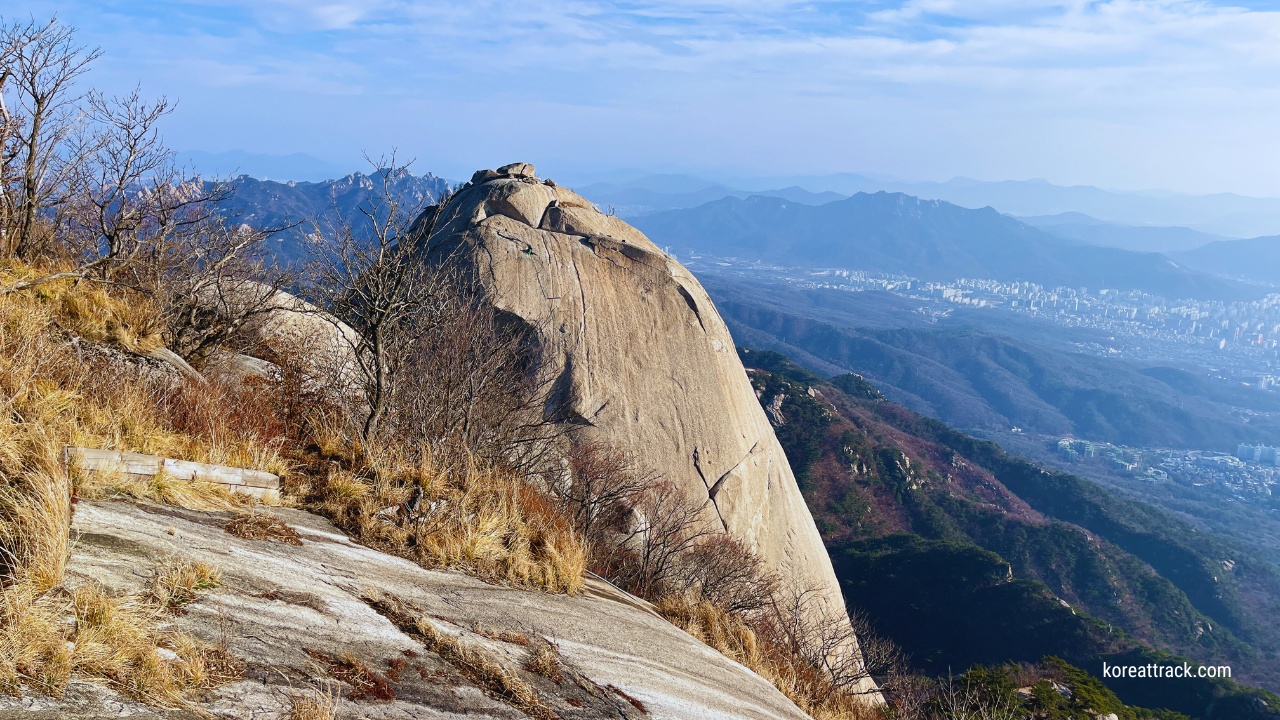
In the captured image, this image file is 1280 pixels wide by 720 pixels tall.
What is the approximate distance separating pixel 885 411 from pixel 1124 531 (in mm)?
29723

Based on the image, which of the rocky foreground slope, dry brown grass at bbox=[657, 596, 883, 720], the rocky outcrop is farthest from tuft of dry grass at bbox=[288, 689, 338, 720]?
the rocky outcrop

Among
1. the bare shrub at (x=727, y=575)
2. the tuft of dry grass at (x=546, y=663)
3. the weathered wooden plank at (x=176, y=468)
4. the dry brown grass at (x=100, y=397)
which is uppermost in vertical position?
the dry brown grass at (x=100, y=397)

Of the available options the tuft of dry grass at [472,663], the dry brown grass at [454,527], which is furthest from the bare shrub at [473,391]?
the tuft of dry grass at [472,663]

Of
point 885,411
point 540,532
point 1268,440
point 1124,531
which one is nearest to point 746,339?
point 885,411

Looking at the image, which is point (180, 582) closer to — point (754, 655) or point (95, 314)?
point (95, 314)

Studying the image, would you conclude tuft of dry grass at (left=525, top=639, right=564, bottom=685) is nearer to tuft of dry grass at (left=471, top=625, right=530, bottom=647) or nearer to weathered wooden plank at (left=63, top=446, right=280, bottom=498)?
tuft of dry grass at (left=471, top=625, right=530, bottom=647)

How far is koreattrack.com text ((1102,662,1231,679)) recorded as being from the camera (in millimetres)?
35938

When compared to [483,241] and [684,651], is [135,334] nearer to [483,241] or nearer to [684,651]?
[684,651]

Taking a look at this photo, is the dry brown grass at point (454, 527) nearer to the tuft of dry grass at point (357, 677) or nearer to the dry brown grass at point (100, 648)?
the tuft of dry grass at point (357, 677)

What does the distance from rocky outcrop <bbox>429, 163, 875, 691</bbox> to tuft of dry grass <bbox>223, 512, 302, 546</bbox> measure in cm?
1198

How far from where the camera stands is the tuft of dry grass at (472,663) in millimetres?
5141

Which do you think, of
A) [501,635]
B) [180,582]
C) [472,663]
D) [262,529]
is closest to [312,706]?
[180,582]

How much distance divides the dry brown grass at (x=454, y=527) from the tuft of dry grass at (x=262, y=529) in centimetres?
81

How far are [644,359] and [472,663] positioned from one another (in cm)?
1519
